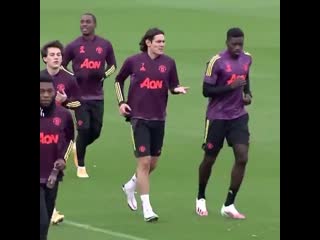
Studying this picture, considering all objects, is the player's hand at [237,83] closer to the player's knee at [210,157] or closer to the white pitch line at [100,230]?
the player's knee at [210,157]

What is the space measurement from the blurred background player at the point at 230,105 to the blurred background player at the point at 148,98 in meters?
0.45

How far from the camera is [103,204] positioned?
14.9 m

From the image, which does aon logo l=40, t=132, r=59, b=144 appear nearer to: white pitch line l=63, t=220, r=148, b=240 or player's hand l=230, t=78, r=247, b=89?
white pitch line l=63, t=220, r=148, b=240

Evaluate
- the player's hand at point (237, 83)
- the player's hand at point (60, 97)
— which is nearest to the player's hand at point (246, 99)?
the player's hand at point (237, 83)

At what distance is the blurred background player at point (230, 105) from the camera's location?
13789mm

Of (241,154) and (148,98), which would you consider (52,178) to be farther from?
(241,154)

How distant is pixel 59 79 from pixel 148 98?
115 centimetres

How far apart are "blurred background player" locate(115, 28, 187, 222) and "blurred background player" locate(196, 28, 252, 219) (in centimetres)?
45

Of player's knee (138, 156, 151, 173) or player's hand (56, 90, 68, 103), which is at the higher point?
player's hand (56, 90, 68, 103)

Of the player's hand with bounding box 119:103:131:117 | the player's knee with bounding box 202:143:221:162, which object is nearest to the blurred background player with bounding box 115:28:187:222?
the player's hand with bounding box 119:103:131:117

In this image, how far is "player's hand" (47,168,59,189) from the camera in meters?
11.3

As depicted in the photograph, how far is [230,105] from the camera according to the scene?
45.8 feet
